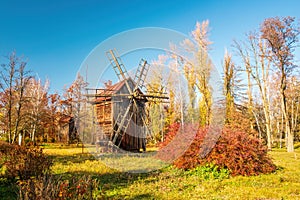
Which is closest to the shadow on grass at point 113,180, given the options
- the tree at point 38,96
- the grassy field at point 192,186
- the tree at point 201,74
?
the grassy field at point 192,186

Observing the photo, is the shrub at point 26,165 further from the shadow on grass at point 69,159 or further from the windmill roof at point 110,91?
the windmill roof at point 110,91

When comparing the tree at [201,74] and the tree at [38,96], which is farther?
the tree at [38,96]

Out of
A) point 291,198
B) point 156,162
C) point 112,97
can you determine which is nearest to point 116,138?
point 112,97

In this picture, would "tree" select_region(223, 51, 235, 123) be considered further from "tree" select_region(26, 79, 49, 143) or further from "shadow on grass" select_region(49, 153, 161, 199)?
"tree" select_region(26, 79, 49, 143)

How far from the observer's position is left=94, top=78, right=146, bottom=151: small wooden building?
56.8 ft

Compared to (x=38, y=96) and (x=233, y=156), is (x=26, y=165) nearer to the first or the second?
(x=233, y=156)

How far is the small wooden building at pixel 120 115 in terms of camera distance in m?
17.3

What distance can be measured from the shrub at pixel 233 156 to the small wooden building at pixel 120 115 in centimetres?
767

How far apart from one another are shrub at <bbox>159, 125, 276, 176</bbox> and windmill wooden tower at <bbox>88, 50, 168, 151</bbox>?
25.2 feet

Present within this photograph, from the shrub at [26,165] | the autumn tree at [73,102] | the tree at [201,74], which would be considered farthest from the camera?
the autumn tree at [73,102]

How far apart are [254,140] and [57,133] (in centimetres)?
3023

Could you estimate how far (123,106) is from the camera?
17625mm

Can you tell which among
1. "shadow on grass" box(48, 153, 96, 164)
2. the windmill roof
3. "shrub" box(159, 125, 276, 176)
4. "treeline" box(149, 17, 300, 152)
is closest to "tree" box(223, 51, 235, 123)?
"treeline" box(149, 17, 300, 152)

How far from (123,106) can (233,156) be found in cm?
989
